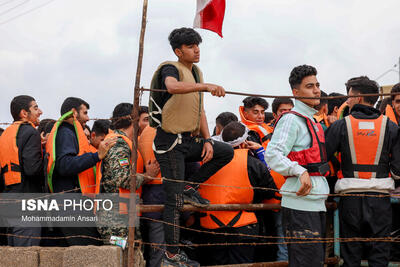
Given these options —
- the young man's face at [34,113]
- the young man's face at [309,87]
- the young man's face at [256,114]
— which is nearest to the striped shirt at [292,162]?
the young man's face at [309,87]

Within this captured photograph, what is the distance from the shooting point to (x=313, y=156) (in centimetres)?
393

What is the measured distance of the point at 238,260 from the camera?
15.3 ft

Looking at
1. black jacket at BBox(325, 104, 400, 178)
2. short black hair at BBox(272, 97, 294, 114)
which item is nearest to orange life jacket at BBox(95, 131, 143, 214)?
black jacket at BBox(325, 104, 400, 178)

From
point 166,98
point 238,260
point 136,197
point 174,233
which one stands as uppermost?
point 166,98

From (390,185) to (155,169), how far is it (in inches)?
88.1

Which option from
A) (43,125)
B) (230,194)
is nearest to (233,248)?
(230,194)

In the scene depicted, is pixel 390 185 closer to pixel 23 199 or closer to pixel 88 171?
pixel 88 171

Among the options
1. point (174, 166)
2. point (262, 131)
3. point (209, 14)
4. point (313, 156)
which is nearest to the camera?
point (313, 156)

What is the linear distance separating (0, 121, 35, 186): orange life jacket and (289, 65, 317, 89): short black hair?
301 centimetres

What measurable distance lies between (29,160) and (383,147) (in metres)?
3.57

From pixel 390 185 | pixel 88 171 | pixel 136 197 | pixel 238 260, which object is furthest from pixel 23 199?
pixel 390 185

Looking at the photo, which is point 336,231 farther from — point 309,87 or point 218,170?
point 309,87

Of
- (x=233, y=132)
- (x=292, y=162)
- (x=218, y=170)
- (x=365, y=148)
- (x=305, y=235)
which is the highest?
(x=233, y=132)

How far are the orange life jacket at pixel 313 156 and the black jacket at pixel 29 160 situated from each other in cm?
268
